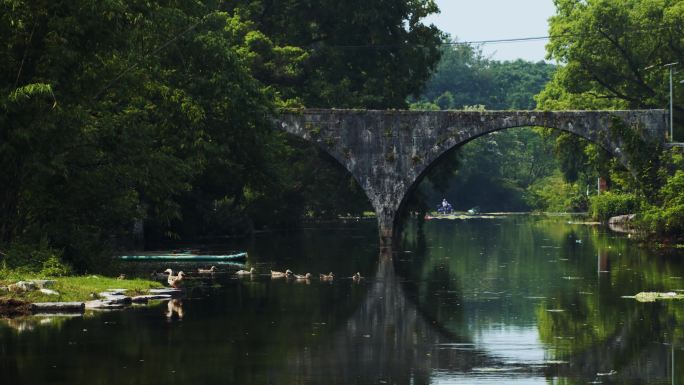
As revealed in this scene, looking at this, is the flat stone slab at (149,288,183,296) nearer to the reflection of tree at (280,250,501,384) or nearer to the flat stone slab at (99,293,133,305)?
the flat stone slab at (99,293,133,305)

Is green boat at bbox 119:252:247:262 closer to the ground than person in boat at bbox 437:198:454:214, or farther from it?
closer to the ground

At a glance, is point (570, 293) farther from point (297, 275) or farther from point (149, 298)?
point (149, 298)

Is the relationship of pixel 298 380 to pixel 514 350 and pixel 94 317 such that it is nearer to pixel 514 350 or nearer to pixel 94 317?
pixel 514 350

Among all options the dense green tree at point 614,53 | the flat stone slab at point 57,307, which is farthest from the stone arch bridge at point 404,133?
the flat stone slab at point 57,307

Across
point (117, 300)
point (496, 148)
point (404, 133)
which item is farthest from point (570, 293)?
point (496, 148)

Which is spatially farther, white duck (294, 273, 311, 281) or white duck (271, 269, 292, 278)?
white duck (271, 269, 292, 278)

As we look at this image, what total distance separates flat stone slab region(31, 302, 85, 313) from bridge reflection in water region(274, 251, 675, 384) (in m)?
5.00

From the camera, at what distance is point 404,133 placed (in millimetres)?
49000

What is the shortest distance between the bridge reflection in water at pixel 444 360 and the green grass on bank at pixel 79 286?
5561mm

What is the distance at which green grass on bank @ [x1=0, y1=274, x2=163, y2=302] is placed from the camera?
25.3 metres

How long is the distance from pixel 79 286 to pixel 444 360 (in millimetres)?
9637

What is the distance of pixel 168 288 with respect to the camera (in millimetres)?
29297

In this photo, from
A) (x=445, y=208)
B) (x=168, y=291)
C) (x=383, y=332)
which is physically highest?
(x=445, y=208)

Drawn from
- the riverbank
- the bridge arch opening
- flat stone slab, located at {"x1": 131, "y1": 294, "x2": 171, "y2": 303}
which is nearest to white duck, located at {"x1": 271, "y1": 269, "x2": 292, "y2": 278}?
the riverbank
